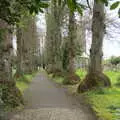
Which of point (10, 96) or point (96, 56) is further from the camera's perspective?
point (96, 56)

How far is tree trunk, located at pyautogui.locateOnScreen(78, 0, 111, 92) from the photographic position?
61.2 ft

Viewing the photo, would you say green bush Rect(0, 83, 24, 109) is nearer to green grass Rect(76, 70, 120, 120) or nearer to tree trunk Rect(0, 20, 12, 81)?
tree trunk Rect(0, 20, 12, 81)

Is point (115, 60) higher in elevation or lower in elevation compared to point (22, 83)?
higher

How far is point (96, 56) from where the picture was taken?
63.6 ft

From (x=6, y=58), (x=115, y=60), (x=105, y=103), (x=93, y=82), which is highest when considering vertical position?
(x=6, y=58)

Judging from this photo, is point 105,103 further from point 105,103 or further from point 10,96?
point 10,96

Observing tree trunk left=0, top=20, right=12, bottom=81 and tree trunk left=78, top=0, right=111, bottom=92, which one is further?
tree trunk left=78, top=0, right=111, bottom=92

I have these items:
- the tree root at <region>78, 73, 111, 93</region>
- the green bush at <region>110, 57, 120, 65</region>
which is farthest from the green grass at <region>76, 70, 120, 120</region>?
the green bush at <region>110, 57, 120, 65</region>

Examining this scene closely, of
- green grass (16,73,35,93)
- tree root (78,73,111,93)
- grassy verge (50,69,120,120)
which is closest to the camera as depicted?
grassy verge (50,69,120,120)

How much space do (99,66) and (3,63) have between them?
23.6 feet

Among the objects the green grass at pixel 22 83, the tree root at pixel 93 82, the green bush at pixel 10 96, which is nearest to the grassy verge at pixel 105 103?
the tree root at pixel 93 82

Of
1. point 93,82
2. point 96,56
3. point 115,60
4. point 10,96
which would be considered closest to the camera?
point 10,96

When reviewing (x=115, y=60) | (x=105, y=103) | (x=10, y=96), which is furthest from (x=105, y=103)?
(x=115, y=60)

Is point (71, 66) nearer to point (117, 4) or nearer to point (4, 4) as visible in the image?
point (4, 4)
